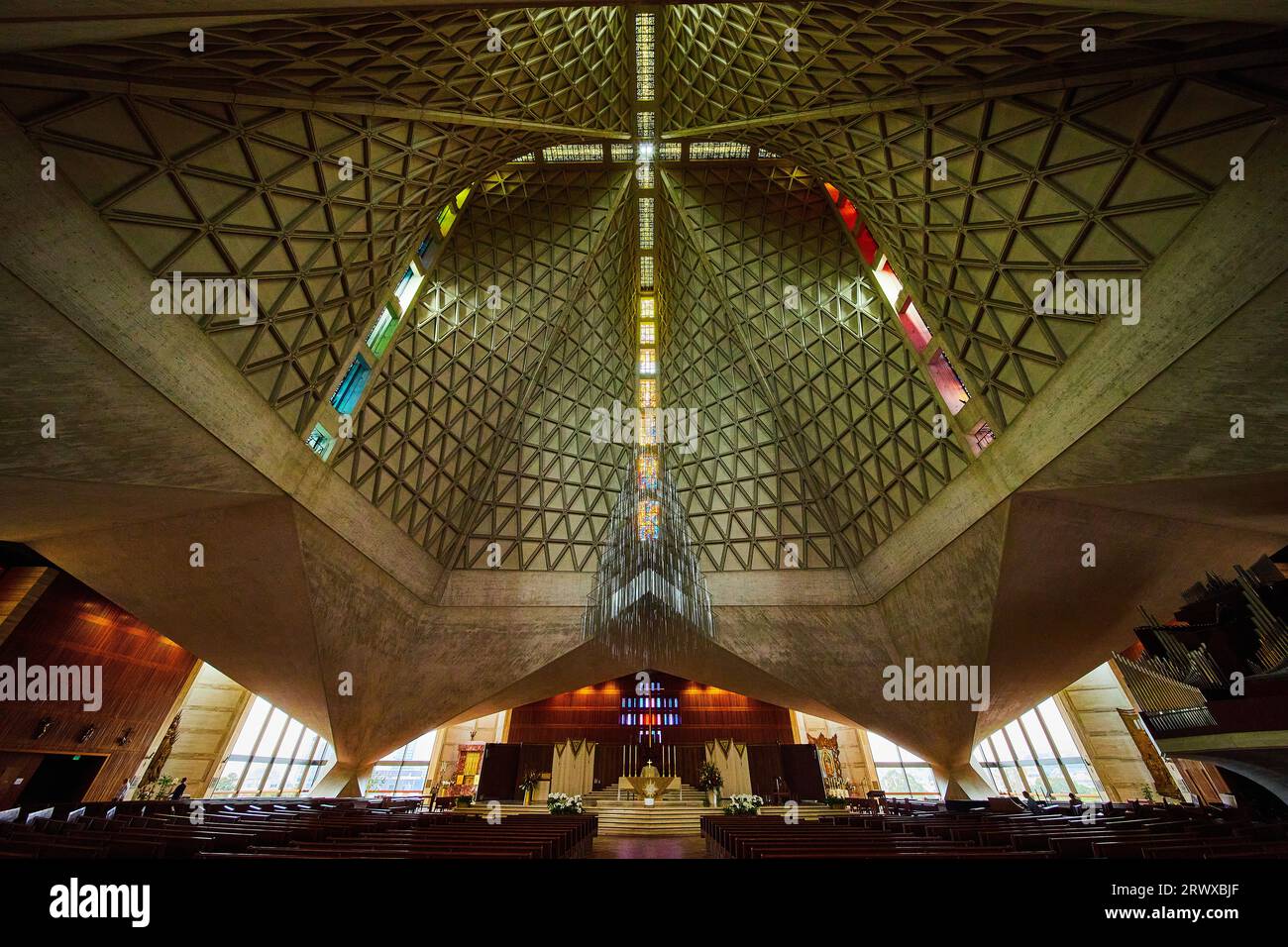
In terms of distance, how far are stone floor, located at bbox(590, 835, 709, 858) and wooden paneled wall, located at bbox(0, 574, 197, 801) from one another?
1858 cm

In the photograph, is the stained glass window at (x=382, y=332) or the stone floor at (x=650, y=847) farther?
the stained glass window at (x=382, y=332)

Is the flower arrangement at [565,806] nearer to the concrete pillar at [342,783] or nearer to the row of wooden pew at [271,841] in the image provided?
the row of wooden pew at [271,841]

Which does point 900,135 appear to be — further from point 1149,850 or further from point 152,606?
point 152,606

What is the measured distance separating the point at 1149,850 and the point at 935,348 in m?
12.9

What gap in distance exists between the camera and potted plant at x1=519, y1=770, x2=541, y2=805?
23.7 metres

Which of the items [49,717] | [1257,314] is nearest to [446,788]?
[49,717]

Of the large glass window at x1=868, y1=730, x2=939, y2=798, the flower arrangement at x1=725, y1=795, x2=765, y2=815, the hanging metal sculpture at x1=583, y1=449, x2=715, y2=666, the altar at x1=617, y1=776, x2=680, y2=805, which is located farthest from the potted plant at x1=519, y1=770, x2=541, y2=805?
the large glass window at x1=868, y1=730, x2=939, y2=798

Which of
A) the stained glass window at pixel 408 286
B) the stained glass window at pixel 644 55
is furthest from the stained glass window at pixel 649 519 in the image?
the stained glass window at pixel 644 55

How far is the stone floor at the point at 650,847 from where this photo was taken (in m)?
Answer: 11.3

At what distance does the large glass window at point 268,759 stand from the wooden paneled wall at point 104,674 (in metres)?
5.52

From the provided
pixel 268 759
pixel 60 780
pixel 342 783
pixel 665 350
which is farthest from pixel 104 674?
pixel 665 350

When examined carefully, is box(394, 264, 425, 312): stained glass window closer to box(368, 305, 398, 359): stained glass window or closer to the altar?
box(368, 305, 398, 359): stained glass window

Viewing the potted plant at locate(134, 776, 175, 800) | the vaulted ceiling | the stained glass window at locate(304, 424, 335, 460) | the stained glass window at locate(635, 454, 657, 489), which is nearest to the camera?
the vaulted ceiling

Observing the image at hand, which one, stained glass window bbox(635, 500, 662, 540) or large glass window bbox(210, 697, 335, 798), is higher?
stained glass window bbox(635, 500, 662, 540)
